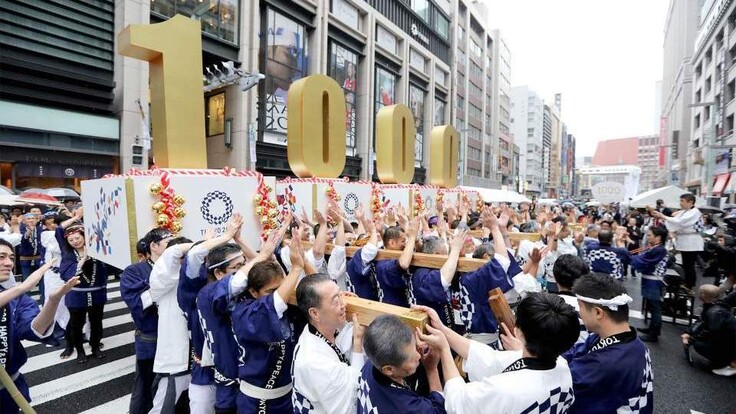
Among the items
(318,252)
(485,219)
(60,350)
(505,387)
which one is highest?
(485,219)

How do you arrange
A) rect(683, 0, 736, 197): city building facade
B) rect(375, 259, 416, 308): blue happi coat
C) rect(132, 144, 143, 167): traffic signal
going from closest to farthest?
rect(375, 259, 416, 308): blue happi coat
rect(132, 144, 143, 167): traffic signal
rect(683, 0, 736, 197): city building facade

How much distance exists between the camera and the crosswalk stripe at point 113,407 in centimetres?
405

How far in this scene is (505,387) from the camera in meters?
1.66

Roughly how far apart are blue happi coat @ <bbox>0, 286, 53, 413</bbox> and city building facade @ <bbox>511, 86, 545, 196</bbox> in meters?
85.3

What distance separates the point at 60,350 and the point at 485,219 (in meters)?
6.30

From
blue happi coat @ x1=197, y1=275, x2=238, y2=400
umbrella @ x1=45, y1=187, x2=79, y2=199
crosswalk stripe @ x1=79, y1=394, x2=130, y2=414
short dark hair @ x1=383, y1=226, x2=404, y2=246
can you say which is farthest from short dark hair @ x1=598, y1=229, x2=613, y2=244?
A: umbrella @ x1=45, y1=187, x2=79, y2=199

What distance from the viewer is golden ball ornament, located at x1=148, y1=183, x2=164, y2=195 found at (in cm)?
519

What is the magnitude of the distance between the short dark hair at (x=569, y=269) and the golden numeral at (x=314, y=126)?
22.8ft

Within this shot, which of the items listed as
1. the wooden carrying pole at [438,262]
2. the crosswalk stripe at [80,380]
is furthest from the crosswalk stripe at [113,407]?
the wooden carrying pole at [438,262]

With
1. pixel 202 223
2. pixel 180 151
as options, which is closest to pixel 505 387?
pixel 202 223

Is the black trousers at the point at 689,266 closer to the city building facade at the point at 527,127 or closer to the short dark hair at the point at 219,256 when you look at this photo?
the short dark hair at the point at 219,256

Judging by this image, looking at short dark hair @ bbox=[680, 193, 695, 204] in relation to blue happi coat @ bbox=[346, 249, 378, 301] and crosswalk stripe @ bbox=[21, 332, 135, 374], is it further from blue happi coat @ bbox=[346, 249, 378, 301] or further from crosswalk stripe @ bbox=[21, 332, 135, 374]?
crosswalk stripe @ bbox=[21, 332, 135, 374]

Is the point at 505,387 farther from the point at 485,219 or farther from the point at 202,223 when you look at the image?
the point at 202,223

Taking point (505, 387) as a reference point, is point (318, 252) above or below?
above
